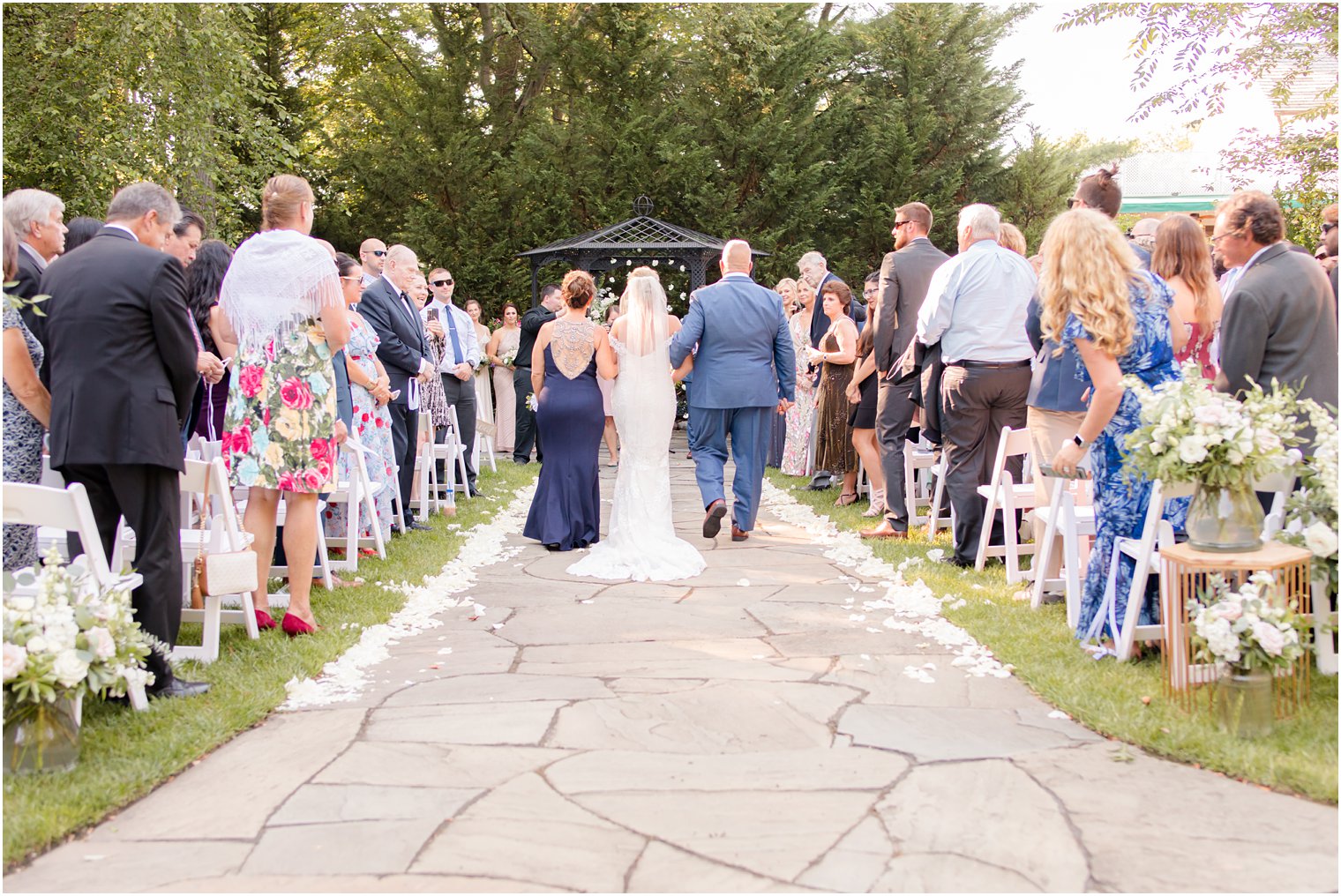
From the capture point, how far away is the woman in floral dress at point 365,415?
765 cm

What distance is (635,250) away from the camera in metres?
16.9

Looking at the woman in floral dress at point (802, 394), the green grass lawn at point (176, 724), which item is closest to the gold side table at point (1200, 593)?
the green grass lawn at point (176, 724)

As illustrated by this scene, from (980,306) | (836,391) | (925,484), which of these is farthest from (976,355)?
(836,391)

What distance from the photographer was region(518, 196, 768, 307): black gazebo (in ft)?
54.4

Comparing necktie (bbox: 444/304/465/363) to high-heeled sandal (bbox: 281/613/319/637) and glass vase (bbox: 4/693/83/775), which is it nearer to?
high-heeled sandal (bbox: 281/613/319/637)

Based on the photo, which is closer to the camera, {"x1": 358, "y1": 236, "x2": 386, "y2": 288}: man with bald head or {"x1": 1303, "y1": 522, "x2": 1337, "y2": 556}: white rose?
{"x1": 1303, "y1": 522, "x2": 1337, "y2": 556}: white rose

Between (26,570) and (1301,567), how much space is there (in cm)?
463

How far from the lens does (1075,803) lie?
3.59m

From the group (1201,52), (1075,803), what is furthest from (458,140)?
(1075,803)

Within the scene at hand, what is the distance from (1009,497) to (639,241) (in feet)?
36.1

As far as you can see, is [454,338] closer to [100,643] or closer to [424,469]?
[424,469]

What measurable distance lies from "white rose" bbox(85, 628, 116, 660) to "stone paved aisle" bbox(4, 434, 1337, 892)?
1.61 feet

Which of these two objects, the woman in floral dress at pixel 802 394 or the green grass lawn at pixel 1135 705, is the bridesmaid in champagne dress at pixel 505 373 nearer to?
the woman in floral dress at pixel 802 394

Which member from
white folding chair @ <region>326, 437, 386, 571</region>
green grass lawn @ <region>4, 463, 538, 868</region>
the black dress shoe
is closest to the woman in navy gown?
white folding chair @ <region>326, 437, 386, 571</region>
